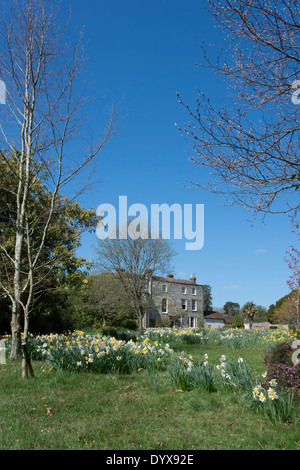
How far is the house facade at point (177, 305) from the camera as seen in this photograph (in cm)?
4184

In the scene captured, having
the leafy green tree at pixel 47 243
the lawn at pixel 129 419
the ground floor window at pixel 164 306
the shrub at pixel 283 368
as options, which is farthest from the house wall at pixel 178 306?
the shrub at pixel 283 368

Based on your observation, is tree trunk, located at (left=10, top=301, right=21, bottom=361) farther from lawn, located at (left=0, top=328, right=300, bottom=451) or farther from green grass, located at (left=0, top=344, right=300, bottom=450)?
green grass, located at (left=0, top=344, right=300, bottom=450)

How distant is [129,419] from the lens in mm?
4418

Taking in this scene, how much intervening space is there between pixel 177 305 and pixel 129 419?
4173 centimetres

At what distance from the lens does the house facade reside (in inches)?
1647

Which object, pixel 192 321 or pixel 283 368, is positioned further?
pixel 192 321

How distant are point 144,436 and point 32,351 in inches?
240

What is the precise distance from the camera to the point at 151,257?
85.0 ft

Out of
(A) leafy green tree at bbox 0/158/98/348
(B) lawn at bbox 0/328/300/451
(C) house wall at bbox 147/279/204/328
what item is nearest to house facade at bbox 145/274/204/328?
(C) house wall at bbox 147/279/204/328

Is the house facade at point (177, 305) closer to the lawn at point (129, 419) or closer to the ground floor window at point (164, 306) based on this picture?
the ground floor window at point (164, 306)

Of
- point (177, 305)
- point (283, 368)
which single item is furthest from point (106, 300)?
point (283, 368)

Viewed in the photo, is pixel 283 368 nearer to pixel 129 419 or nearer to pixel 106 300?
pixel 129 419
